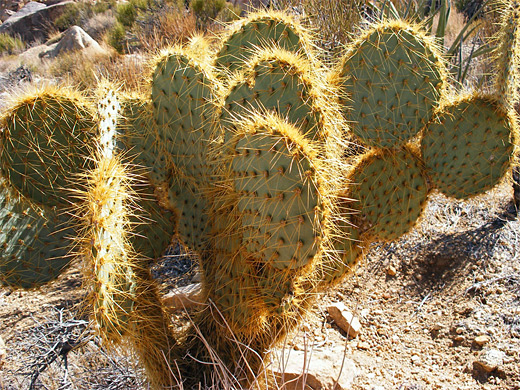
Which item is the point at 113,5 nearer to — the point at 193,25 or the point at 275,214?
the point at 193,25

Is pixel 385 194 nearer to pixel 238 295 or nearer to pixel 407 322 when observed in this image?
pixel 238 295

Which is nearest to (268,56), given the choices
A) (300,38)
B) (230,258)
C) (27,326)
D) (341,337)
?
(300,38)

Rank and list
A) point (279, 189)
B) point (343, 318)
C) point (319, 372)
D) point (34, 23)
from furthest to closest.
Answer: point (34, 23) < point (343, 318) < point (319, 372) < point (279, 189)

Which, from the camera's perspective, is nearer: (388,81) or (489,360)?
(388,81)

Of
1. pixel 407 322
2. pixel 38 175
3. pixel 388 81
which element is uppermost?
pixel 388 81

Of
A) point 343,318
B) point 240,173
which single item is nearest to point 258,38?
point 240,173

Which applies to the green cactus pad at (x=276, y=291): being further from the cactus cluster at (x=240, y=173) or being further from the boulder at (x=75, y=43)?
the boulder at (x=75, y=43)
